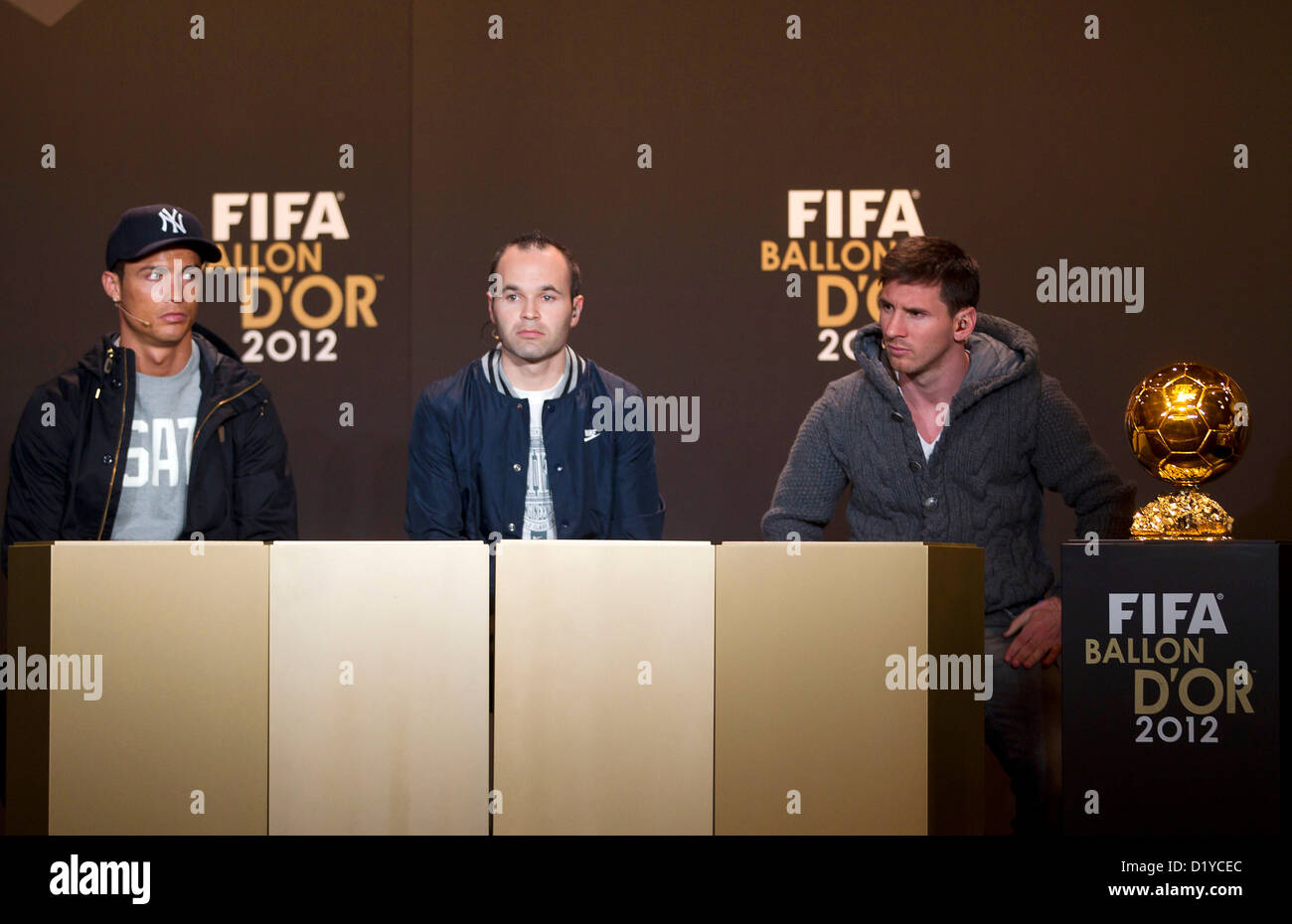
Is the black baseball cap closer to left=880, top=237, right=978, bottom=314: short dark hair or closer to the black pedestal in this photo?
left=880, top=237, right=978, bottom=314: short dark hair

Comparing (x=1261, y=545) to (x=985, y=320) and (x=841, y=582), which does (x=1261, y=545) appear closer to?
(x=841, y=582)

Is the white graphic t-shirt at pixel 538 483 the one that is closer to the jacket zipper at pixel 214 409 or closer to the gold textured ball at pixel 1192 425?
the jacket zipper at pixel 214 409

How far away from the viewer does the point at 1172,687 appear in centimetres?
150

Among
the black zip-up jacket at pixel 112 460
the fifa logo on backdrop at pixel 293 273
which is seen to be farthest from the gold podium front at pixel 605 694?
the fifa logo on backdrop at pixel 293 273

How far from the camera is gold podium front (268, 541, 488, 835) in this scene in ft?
4.33

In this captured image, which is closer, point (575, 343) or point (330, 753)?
point (330, 753)

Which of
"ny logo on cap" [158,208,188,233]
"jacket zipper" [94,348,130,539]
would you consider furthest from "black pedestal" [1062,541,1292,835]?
"ny logo on cap" [158,208,188,233]

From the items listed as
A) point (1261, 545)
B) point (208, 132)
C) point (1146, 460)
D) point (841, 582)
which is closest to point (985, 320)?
point (1146, 460)

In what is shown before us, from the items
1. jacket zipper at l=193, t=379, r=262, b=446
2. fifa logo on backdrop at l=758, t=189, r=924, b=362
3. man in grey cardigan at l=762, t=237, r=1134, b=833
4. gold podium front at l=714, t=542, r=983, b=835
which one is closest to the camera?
gold podium front at l=714, t=542, r=983, b=835

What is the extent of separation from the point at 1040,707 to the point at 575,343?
2229 mm

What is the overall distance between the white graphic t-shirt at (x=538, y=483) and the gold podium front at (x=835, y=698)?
63.5 inches

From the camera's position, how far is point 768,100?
4.18m

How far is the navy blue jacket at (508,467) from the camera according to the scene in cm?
297

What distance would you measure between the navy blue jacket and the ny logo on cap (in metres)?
0.73
